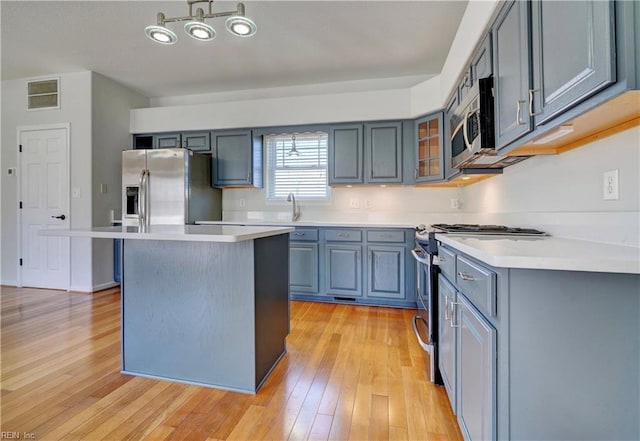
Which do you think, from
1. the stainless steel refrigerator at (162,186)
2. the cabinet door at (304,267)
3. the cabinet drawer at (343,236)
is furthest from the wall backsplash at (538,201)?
the stainless steel refrigerator at (162,186)

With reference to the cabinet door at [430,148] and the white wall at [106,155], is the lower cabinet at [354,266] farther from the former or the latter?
the white wall at [106,155]

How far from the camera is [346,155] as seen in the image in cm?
371

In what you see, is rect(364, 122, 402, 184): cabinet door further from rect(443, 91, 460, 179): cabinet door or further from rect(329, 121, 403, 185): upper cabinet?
rect(443, 91, 460, 179): cabinet door

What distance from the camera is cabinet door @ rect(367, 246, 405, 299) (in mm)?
3281

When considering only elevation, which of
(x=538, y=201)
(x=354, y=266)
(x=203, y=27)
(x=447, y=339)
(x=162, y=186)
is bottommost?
(x=447, y=339)

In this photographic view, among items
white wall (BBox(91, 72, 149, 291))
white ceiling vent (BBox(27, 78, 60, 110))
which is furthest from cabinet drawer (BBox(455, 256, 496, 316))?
white ceiling vent (BBox(27, 78, 60, 110))

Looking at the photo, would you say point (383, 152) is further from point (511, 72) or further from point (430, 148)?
point (511, 72)

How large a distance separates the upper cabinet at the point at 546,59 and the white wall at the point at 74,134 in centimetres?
444

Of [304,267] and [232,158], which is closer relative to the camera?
[304,267]

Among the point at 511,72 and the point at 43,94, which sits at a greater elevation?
the point at 43,94

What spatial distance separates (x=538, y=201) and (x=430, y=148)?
5.38 ft

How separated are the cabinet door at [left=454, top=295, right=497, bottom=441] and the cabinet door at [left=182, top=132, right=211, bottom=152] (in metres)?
3.78

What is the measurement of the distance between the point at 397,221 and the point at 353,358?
6.79 ft

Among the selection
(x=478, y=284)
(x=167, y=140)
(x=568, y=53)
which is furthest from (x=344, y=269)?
(x=167, y=140)
